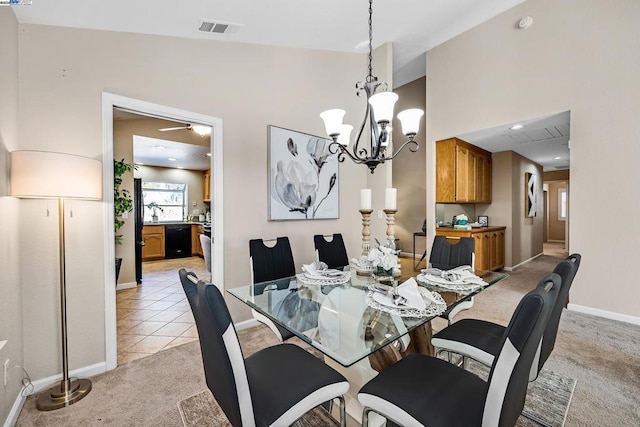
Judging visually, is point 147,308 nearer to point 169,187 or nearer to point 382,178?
point 382,178

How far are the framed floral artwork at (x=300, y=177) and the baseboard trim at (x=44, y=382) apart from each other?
1.85 m

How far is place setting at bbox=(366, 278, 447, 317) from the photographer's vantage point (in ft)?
4.57

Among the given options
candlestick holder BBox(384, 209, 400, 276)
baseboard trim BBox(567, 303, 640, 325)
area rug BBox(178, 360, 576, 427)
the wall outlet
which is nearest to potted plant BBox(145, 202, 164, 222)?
the wall outlet

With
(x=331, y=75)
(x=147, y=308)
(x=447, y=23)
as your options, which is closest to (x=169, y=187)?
(x=147, y=308)

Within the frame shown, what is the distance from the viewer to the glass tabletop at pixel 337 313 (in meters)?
1.16

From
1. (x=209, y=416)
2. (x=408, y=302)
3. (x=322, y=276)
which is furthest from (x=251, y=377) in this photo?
(x=322, y=276)

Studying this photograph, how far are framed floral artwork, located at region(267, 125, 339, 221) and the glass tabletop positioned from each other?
1266 mm

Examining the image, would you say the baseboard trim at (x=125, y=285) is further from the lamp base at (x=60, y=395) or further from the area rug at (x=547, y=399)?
the area rug at (x=547, y=399)

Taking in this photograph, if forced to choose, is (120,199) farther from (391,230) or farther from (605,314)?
(605,314)

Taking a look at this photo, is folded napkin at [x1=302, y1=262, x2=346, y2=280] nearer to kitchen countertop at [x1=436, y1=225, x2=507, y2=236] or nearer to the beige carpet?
the beige carpet

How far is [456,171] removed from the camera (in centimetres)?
461

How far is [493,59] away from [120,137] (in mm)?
5590

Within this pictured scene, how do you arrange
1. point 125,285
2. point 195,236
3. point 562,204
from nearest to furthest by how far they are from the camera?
1. point 125,285
2. point 195,236
3. point 562,204

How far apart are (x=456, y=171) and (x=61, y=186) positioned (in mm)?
4829
